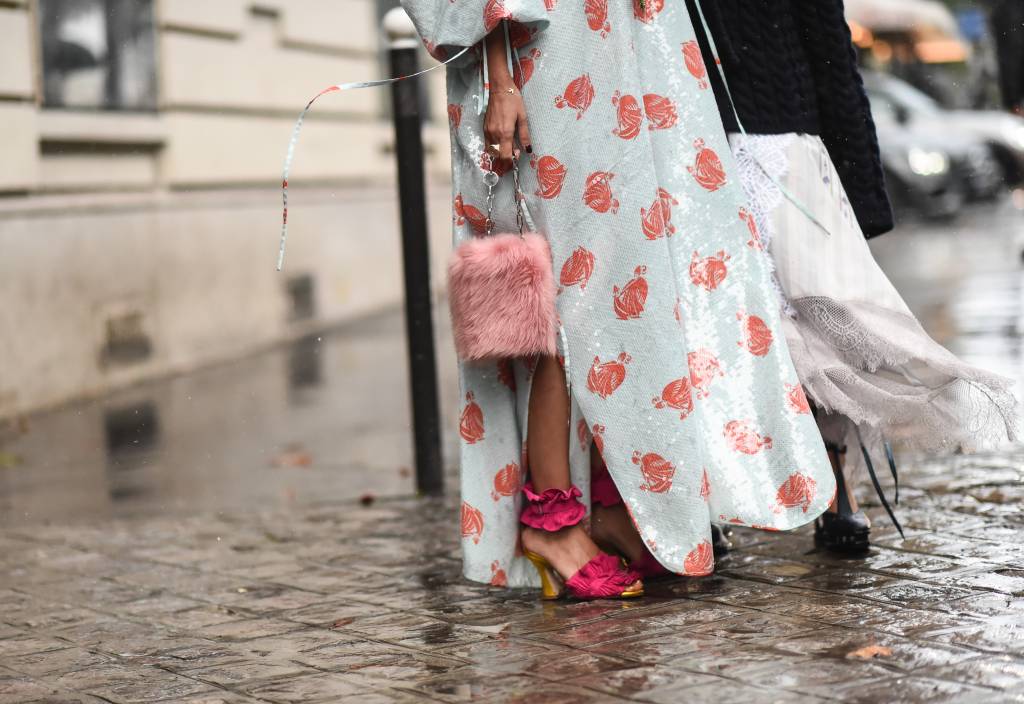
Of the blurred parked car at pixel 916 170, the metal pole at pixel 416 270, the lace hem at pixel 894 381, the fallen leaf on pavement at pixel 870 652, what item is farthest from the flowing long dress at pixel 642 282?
the blurred parked car at pixel 916 170

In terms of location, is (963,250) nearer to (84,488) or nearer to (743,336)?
(84,488)

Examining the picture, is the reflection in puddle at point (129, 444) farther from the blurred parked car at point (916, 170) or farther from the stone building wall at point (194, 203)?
the blurred parked car at point (916, 170)

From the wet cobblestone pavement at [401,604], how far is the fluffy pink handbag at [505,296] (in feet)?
2.09

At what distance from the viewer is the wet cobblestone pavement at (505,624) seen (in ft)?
9.94

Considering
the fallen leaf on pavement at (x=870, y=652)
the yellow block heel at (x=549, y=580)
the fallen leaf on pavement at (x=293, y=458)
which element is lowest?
the fallen leaf on pavement at (x=870, y=652)

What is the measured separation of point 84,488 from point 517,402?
9.84 feet

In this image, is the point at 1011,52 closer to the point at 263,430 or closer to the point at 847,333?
the point at 263,430

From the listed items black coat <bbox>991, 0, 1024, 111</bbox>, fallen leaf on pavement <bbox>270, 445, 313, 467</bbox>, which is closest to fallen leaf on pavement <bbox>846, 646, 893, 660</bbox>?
fallen leaf on pavement <bbox>270, 445, 313, 467</bbox>

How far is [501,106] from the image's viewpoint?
11.9 feet

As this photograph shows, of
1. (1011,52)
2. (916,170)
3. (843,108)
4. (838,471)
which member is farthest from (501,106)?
(916,170)

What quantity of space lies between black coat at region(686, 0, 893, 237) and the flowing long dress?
20cm

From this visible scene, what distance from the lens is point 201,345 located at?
9289 mm

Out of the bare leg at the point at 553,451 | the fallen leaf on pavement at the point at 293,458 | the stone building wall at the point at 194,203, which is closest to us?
the bare leg at the point at 553,451

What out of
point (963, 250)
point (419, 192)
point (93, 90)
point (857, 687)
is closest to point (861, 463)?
point (857, 687)
